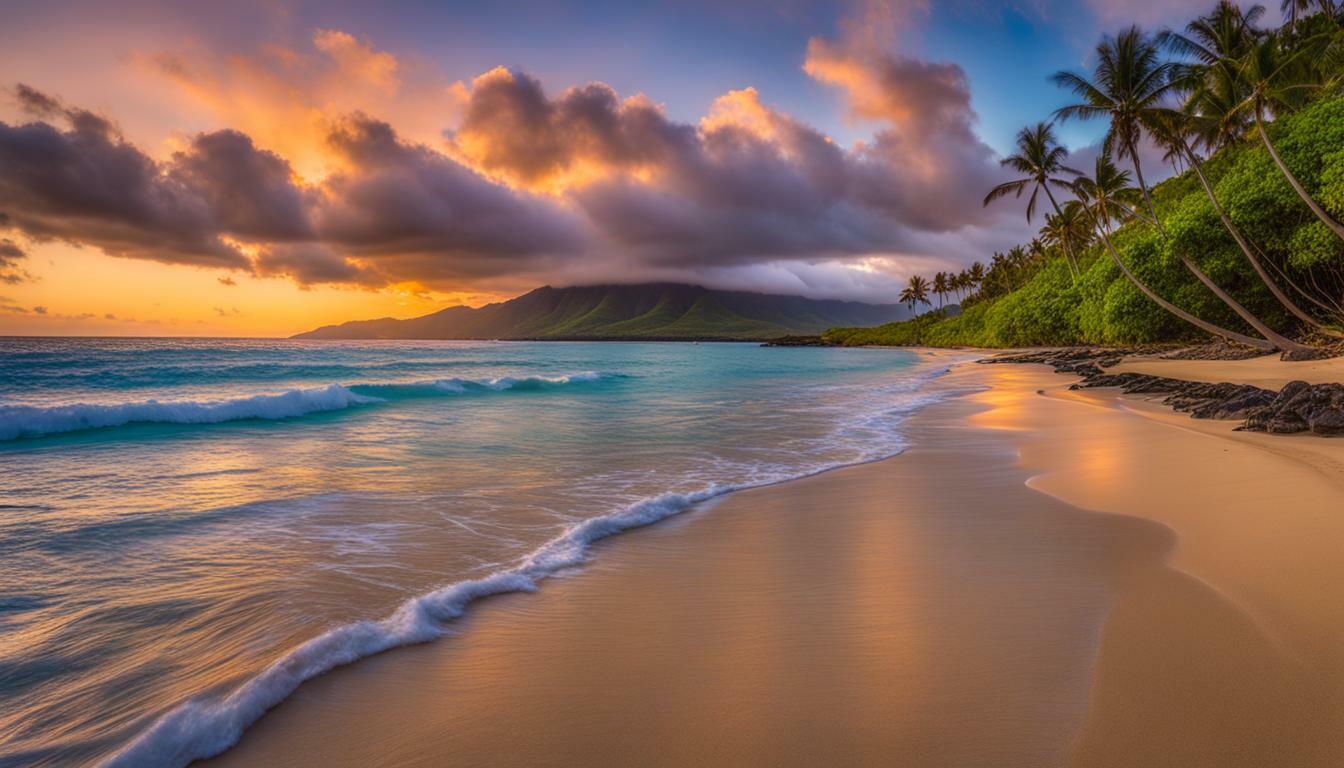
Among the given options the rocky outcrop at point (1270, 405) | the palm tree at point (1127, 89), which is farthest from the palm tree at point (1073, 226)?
the rocky outcrop at point (1270, 405)

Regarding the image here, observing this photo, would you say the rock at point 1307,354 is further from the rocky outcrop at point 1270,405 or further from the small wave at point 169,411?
the small wave at point 169,411

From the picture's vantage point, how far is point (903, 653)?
3.20m

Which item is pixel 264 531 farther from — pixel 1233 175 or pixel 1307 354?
pixel 1233 175

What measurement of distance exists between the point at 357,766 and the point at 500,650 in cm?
106

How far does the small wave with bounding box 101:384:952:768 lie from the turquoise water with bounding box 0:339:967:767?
1cm

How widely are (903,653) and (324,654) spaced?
303 cm

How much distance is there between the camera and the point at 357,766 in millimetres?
2455

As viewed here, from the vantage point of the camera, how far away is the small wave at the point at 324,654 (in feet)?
8.63

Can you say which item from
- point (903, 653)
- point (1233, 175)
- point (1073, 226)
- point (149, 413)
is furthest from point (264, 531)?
point (1073, 226)

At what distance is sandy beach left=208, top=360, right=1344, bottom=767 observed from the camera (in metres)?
2.45

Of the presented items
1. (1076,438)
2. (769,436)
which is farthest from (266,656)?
(1076,438)

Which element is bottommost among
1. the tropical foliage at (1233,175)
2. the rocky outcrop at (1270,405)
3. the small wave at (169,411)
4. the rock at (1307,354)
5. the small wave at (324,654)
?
the small wave at (169,411)

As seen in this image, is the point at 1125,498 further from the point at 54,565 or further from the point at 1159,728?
the point at 54,565

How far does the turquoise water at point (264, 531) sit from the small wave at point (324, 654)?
0.01m
